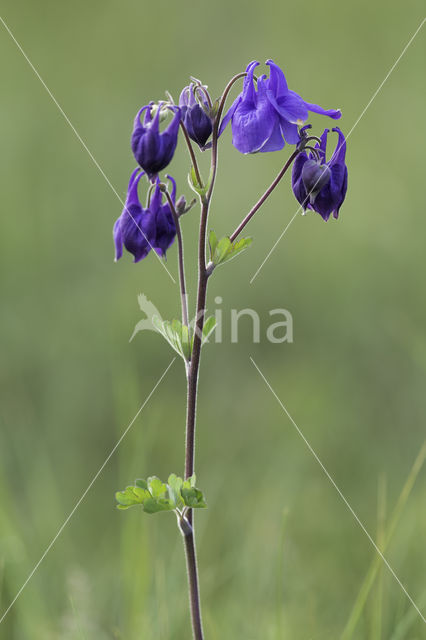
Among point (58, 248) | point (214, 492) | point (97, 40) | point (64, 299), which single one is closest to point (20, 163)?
point (58, 248)

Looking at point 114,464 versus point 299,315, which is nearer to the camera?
point 114,464

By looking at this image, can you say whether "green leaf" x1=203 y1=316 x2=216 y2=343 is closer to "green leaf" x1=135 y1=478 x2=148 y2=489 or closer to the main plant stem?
the main plant stem

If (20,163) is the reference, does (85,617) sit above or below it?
below

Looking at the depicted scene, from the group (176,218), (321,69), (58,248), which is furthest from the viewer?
(321,69)

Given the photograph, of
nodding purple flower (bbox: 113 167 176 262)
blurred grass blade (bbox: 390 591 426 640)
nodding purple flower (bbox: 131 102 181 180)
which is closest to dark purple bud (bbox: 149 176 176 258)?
nodding purple flower (bbox: 113 167 176 262)

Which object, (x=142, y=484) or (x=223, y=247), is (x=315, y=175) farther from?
(x=142, y=484)

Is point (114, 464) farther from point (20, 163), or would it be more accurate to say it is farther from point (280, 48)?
point (280, 48)

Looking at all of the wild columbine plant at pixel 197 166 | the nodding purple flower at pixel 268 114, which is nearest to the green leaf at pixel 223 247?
the wild columbine plant at pixel 197 166
